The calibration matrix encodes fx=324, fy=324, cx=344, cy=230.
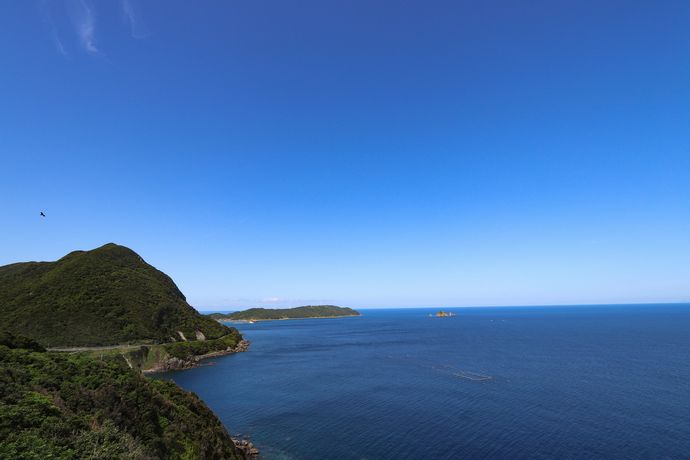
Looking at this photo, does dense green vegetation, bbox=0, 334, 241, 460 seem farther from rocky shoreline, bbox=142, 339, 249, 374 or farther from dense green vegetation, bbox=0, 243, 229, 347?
dense green vegetation, bbox=0, 243, 229, 347

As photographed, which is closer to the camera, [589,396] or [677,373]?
[589,396]

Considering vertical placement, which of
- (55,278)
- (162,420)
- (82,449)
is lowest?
(162,420)

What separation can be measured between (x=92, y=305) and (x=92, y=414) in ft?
361

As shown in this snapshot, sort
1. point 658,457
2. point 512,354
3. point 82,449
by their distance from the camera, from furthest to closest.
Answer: point 512,354 → point 658,457 → point 82,449

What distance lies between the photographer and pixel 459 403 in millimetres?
63219

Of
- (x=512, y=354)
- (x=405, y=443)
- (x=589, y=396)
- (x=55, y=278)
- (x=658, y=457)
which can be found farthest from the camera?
(x=55, y=278)

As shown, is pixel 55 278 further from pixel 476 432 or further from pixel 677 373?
pixel 677 373

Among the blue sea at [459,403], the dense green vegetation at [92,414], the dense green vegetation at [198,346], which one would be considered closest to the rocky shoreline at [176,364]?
the dense green vegetation at [198,346]

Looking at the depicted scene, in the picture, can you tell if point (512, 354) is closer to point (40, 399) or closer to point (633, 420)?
point (633, 420)

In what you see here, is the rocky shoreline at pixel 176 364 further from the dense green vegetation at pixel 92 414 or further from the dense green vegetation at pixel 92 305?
the dense green vegetation at pixel 92 414

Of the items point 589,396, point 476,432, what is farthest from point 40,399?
point 589,396

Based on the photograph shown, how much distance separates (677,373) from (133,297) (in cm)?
17580

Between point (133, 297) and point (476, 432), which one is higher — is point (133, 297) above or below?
above

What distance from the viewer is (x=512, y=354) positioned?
117 m
